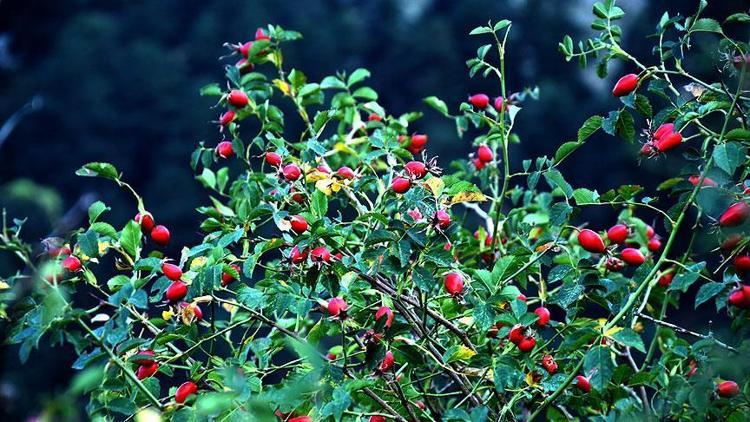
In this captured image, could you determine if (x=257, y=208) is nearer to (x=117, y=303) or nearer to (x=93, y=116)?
(x=117, y=303)

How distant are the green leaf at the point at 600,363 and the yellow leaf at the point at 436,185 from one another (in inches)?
11.1

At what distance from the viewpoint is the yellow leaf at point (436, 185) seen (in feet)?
4.06

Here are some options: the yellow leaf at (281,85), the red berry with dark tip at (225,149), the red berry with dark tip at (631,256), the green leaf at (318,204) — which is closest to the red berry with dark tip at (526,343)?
the red berry with dark tip at (631,256)

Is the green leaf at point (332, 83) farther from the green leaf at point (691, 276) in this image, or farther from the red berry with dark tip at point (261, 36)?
the green leaf at point (691, 276)

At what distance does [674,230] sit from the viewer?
114cm

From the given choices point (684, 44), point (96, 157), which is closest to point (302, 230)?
point (684, 44)

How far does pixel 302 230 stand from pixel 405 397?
0.26 m

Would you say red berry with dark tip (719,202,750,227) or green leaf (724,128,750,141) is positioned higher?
green leaf (724,128,750,141)

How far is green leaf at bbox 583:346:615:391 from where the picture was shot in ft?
3.58

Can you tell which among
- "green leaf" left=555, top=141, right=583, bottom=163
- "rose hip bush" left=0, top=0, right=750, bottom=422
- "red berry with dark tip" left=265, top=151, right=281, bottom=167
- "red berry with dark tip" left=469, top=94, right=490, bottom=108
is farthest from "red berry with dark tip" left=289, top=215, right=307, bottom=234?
"red berry with dark tip" left=469, top=94, right=490, bottom=108

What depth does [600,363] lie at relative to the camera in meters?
1.09

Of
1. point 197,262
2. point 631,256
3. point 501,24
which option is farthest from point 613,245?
point 197,262

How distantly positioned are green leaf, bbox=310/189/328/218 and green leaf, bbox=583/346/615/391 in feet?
1.28

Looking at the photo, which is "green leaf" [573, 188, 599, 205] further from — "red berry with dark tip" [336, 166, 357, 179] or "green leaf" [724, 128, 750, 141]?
"red berry with dark tip" [336, 166, 357, 179]
